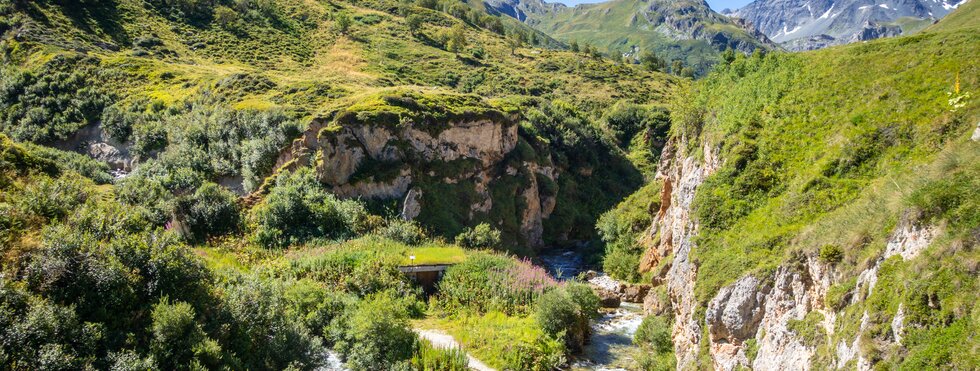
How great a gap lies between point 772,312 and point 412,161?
32393 millimetres

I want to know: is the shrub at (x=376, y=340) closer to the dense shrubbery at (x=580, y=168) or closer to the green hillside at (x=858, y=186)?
the green hillside at (x=858, y=186)

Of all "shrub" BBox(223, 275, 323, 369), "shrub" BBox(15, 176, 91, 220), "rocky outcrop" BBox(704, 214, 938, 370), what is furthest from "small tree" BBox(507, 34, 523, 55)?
"shrub" BBox(223, 275, 323, 369)

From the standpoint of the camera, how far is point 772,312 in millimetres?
17266

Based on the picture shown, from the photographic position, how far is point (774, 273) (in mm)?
17922

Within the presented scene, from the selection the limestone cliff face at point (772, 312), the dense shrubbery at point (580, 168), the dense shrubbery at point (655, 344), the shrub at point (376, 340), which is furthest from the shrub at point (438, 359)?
the dense shrubbery at point (580, 168)

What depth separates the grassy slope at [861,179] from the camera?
11.0 metres

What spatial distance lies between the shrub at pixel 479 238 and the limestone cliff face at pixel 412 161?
4.53 m

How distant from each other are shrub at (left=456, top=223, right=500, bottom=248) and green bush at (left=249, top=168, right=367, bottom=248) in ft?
26.1

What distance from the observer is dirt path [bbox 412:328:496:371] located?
2258cm

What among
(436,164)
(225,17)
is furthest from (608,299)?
(225,17)

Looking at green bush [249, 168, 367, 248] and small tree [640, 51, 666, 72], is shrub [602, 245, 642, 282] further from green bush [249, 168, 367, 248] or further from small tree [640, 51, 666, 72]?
small tree [640, 51, 666, 72]

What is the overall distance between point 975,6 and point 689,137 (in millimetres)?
34461

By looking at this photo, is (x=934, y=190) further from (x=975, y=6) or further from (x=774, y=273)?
(x=975, y=6)

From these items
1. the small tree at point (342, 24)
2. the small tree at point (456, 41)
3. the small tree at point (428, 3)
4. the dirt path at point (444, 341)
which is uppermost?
the small tree at point (428, 3)
